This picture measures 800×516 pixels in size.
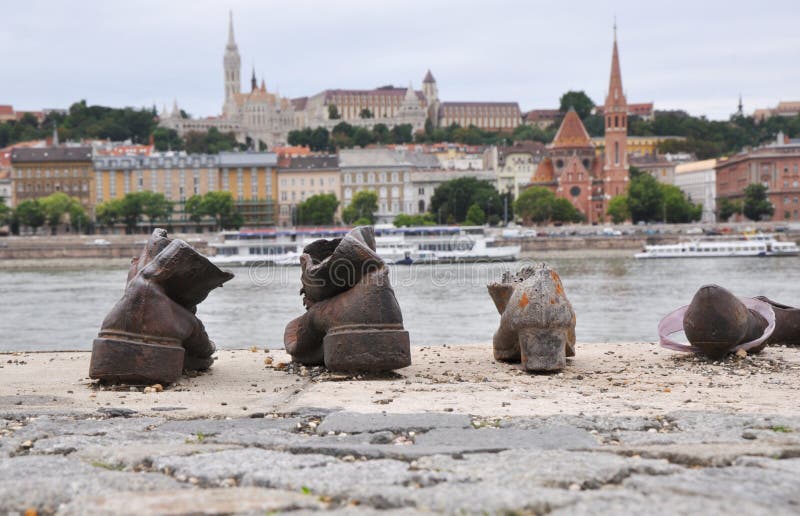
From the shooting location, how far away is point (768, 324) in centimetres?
1038

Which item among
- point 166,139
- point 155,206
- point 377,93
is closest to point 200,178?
point 155,206

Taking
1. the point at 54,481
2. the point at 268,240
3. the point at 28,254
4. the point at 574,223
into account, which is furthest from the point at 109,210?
the point at 54,481

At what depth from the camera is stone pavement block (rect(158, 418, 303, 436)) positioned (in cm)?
622

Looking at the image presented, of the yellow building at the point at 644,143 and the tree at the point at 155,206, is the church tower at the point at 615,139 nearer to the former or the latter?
the yellow building at the point at 644,143

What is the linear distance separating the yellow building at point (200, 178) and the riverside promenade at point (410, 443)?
9780 centimetres

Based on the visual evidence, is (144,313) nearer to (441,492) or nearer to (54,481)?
(54,481)

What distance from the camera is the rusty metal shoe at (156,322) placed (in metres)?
8.30

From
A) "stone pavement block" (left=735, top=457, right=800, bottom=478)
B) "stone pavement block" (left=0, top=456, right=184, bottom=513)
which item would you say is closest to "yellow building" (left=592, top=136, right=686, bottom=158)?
"stone pavement block" (left=735, top=457, right=800, bottom=478)

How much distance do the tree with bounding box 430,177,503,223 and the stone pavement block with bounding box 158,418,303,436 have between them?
313ft

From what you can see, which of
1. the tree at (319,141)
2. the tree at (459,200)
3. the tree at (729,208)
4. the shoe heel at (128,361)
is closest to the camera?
the shoe heel at (128,361)

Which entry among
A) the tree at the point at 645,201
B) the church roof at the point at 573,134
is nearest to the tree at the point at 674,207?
the tree at the point at 645,201

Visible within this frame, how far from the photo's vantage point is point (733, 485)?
4.46 m

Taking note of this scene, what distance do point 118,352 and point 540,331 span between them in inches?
136

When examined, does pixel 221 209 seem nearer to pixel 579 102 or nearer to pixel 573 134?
pixel 573 134
